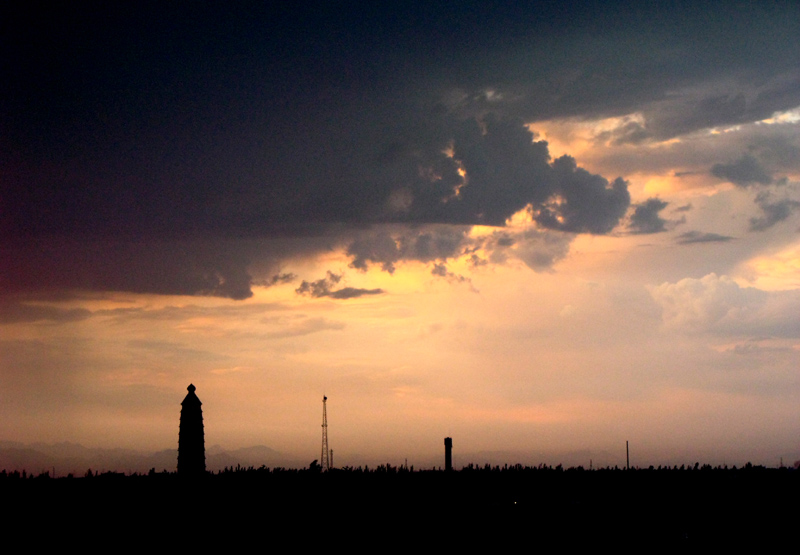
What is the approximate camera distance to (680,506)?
66.9 feet

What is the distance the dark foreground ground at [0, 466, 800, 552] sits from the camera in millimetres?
17047

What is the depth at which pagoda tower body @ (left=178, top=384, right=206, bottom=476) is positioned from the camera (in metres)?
17.7

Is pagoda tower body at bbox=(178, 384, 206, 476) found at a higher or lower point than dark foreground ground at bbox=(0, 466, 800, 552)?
higher

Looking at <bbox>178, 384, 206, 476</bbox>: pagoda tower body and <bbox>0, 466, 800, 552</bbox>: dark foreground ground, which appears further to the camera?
<bbox>178, 384, 206, 476</bbox>: pagoda tower body

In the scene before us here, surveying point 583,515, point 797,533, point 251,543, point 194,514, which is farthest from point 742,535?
point 194,514

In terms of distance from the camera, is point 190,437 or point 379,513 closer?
point 190,437

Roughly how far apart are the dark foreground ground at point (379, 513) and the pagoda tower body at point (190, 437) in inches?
12.7

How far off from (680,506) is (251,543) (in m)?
11.1

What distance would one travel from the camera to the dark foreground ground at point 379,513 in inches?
671

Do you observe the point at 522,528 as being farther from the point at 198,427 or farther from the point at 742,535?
the point at 198,427

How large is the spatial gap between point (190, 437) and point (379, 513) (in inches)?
189

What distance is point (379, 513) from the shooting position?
61.2ft

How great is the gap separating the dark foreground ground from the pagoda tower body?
32 centimetres

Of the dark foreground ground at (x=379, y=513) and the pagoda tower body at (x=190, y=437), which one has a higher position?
the pagoda tower body at (x=190, y=437)
